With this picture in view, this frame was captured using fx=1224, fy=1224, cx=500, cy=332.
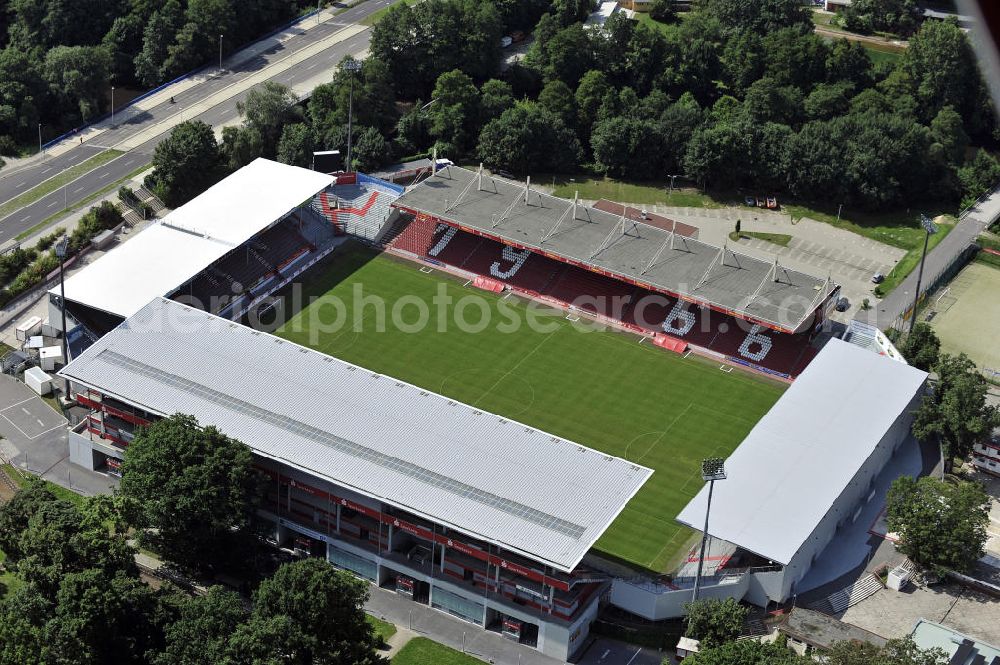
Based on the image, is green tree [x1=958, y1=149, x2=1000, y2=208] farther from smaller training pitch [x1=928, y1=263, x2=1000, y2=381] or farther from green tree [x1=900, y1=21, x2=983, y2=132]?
smaller training pitch [x1=928, y1=263, x2=1000, y2=381]

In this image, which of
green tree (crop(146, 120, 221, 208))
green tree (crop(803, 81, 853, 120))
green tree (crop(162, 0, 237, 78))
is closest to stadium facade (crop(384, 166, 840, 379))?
green tree (crop(146, 120, 221, 208))

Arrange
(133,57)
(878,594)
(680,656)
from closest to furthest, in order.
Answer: (680,656)
(878,594)
(133,57)

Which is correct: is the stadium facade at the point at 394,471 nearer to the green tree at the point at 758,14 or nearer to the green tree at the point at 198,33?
the green tree at the point at 198,33

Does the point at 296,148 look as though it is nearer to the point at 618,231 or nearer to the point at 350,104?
the point at 350,104

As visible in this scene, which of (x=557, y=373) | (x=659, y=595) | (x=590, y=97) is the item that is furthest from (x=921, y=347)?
(x=590, y=97)

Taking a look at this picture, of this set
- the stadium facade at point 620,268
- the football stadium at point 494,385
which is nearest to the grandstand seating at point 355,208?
the football stadium at point 494,385

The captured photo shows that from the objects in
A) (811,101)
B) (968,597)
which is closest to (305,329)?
(968,597)

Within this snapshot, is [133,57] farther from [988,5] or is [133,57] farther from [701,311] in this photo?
[988,5]

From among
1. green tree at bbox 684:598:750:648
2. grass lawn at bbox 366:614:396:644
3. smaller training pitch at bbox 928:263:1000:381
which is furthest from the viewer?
smaller training pitch at bbox 928:263:1000:381
